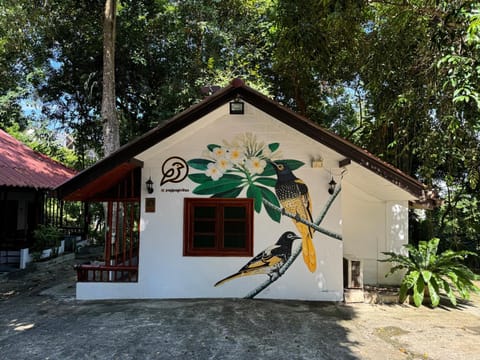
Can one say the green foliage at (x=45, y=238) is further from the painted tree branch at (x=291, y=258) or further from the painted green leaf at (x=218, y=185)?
the painted tree branch at (x=291, y=258)

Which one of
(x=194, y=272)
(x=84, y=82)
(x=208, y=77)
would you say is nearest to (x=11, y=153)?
(x=84, y=82)

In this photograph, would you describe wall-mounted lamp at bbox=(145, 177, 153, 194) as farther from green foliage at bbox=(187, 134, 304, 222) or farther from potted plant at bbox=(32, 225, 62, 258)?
potted plant at bbox=(32, 225, 62, 258)

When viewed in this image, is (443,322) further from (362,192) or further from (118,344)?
(118,344)

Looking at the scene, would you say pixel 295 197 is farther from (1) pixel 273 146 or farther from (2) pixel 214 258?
(2) pixel 214 258

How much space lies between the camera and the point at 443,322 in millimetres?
5516

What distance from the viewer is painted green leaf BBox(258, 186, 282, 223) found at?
21.8ft

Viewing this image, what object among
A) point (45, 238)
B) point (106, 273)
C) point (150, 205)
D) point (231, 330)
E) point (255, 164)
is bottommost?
point (231, 330)

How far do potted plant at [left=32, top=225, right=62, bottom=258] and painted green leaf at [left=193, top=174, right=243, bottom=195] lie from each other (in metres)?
7.31

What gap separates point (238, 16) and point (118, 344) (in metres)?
12.9

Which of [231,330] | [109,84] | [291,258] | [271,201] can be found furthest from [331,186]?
[109,84]

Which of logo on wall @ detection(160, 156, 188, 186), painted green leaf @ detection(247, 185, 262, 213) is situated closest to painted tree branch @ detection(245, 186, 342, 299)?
painted green leaf @ detection(247, 185, 262, 213)

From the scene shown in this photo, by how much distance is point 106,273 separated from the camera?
6883 mm

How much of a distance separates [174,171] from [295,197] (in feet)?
7.86

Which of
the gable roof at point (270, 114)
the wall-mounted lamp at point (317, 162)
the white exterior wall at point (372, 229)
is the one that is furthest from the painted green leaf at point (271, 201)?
the white exterior wall at point (372, 229)
